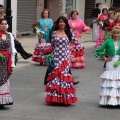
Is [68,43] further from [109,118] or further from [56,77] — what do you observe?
[109,118]

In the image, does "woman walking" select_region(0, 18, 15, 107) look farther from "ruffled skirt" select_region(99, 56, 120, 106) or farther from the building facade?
the building facade

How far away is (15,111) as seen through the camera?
1018 cm

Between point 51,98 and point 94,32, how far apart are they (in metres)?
16.8

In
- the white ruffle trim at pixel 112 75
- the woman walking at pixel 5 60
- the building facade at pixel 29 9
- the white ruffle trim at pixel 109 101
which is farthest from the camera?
the building facade at pixel 29 9

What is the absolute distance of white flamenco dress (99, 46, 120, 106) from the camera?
34.9 feet

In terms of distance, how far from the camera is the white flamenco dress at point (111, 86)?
10.6m

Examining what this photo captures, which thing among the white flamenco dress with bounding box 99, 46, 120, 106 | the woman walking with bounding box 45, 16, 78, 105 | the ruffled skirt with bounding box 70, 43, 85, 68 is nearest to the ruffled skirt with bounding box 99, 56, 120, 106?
the white flamenco dress with bounding box 99, 46, 120, 106

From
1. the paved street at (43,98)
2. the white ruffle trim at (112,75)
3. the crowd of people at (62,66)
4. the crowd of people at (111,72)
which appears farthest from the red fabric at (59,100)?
the white ruffle trim at (112,75)

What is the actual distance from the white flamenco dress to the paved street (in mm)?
170

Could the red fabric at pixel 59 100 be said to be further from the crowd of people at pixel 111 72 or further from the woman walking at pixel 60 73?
the crowd of people at pixel 111 72

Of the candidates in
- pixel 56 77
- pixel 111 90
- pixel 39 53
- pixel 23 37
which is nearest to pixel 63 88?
pixel 56 77

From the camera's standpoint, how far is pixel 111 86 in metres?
10.7

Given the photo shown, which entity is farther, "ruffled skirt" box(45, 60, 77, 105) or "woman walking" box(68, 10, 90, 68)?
"woman walking" box(68, 10, 90, 68)

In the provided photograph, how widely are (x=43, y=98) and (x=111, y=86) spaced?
1.64 metres
